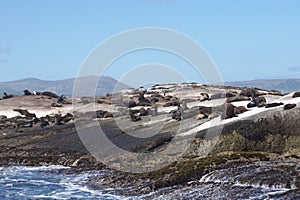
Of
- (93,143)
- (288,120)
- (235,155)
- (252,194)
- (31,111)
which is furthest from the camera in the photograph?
(31,111)

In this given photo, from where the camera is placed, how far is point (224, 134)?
30156 millimetres

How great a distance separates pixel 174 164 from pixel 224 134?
4.34 m

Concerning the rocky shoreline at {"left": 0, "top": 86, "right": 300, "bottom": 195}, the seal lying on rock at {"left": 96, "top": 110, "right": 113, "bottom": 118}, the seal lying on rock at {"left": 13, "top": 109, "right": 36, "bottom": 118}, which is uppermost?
the seal lying on rock at {"left": 13, "top": 109, "right": 36, "bottom": 118}

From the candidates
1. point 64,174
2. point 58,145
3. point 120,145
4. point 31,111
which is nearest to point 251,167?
point 64,174

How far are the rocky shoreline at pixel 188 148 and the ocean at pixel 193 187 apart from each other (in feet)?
1.24

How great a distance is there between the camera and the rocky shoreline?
2434cm

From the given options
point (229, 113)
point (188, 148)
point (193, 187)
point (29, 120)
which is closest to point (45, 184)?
point (188, 148)

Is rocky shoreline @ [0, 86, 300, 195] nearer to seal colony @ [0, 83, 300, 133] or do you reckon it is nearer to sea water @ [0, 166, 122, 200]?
seal colony @ [0, 83, 300, 133]

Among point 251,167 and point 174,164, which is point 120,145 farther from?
point 251,167

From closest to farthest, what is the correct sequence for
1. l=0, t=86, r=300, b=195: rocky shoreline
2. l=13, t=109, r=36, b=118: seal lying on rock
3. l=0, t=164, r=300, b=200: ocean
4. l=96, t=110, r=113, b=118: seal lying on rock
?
l=0, t=164, r=300, b=200: ocean < l=0, t=86, r=300, b=195: rocky shoreline < l=96, t=110, r=113, b=118: seal lying on rock < l=13, t=109, r=36, b=118: seal lying on rock

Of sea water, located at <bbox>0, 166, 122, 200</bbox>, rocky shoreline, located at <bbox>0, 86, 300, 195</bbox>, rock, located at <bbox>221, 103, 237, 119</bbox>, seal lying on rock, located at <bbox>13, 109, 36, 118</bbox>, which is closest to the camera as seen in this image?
sea water, located at <bbox>0, 166, 122, 200</bbox>

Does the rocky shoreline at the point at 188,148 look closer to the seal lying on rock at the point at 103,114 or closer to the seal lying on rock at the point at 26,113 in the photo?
the seal lying on rock at the point at 103,114

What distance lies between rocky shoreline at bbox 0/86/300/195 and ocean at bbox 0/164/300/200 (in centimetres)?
38

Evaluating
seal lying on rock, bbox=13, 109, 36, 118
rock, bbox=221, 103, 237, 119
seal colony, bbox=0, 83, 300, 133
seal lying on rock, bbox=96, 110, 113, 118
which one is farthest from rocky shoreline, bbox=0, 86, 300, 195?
seal lying on rock, bbox=13, 109, 36, 118
